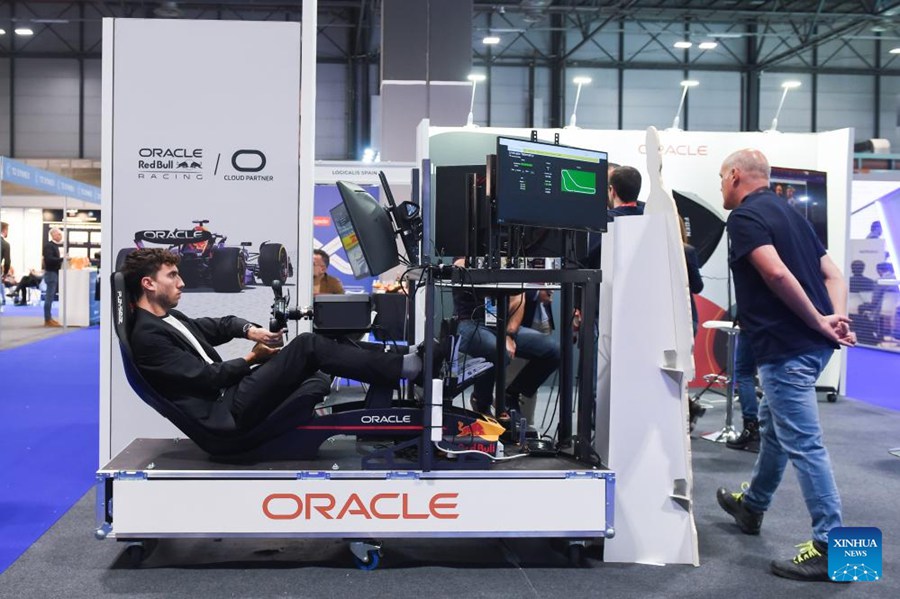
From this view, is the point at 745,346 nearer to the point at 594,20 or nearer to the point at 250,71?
the point at 250,71

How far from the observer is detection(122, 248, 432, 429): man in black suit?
294cm

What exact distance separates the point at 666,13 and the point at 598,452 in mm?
16074

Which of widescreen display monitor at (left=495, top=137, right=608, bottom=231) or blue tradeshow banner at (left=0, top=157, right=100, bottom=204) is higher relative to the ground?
blue tradeshow banner at (left=0, top=157, right=100, bottom=204)

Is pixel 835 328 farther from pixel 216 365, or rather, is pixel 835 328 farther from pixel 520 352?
pixel 216 365

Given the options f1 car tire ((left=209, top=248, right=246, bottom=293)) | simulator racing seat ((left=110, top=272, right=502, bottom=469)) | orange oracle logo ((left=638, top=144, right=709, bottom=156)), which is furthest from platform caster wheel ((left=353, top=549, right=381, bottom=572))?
orange oracle logo ((left=638, top=144, right=709, bottom=156))

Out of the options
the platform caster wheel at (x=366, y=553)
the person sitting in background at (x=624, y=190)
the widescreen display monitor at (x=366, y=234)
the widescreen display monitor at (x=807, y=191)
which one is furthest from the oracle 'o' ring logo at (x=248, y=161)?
the widescreen display monitor at (x=807, y=191)

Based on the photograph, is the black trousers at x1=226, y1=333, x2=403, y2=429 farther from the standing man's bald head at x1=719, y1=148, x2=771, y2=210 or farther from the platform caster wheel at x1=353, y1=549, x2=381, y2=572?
the standing man's bald head at x1=719, y1=148, x2=771, y2=210

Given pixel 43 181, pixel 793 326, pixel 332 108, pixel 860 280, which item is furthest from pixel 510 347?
pixel 332 108

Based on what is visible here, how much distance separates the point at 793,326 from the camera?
2.96 m

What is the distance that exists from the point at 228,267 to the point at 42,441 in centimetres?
209

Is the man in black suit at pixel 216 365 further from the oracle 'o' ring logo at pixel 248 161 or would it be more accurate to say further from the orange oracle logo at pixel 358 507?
the oracle 'o' ring logo at pixel 248 161

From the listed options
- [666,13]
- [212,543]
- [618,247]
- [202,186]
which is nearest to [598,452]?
[618,247]

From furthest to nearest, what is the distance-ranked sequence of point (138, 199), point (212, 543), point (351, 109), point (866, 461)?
point (351, 109) → point (866, 461) → point (138, 199) → point (212, 543)

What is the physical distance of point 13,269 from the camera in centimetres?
1933
